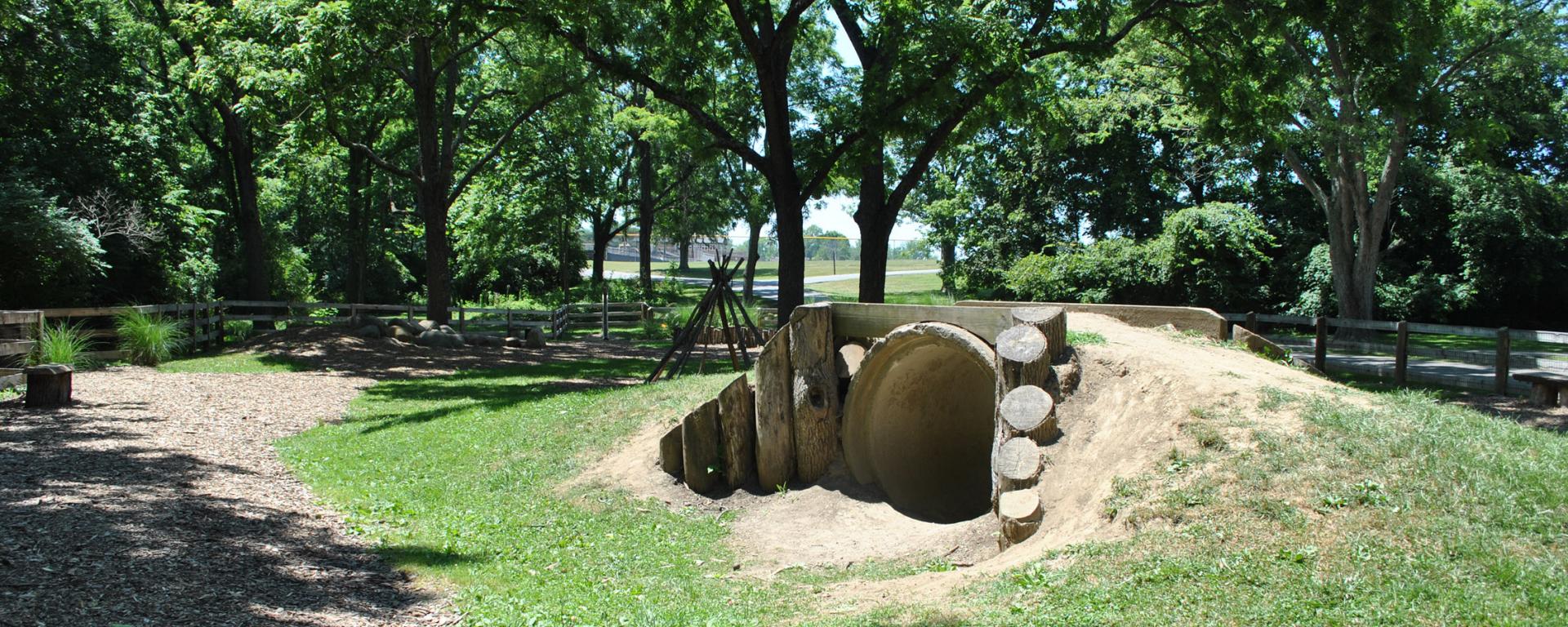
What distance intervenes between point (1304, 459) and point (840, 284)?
47.4 metres

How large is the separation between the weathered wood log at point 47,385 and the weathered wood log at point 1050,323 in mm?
11077

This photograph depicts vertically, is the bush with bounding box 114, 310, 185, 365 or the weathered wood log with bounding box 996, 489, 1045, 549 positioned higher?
the bush with bounding box 114, 310, 185, 365

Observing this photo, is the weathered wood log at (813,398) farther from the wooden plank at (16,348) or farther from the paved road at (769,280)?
the paved road at (769,280)

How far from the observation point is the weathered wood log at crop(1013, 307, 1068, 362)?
8156 mm

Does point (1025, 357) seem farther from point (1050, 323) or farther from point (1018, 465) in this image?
point (1018, 465)

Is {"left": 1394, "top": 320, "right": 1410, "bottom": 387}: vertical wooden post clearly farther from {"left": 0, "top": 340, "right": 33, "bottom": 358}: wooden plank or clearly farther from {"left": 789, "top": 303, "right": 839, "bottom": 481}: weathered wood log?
{"left": 0, "top": 340, "right": 33, "bottom": 358}: wooden plank

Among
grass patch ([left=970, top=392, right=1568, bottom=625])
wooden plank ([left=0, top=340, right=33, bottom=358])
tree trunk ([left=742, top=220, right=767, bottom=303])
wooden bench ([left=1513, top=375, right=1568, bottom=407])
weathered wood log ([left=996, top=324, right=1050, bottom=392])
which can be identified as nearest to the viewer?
grass patch ([left=970, top=392, right=1568, bottom=625])

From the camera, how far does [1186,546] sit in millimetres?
5293

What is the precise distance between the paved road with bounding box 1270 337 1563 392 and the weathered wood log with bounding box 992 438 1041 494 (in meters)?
8.62

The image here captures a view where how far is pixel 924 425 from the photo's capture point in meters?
11.0

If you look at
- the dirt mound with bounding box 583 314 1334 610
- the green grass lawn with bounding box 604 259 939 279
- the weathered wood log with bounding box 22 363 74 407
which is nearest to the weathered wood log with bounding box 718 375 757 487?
the dirt mound with bounding box 583 314 1334 610

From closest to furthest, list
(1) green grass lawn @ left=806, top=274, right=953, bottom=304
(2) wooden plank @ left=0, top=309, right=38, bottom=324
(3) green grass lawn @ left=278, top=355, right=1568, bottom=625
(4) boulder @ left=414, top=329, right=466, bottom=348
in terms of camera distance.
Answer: (3) green grass lawn @ left=278, top=355, right=1568, bottom=625, (2) wooden plank @ left=0, top=309, right=38, bottom=324, (4) boulder @ left=414, top=329, right=466, bottom=348, (1) green grass lawn @ left=806, top=274, right=953, bottom=304

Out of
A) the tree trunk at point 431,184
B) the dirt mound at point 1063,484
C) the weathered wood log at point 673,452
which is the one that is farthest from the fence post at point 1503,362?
the tree trunk at point 431,184

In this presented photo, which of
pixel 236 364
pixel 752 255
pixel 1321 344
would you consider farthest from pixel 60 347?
pixel 752 255
